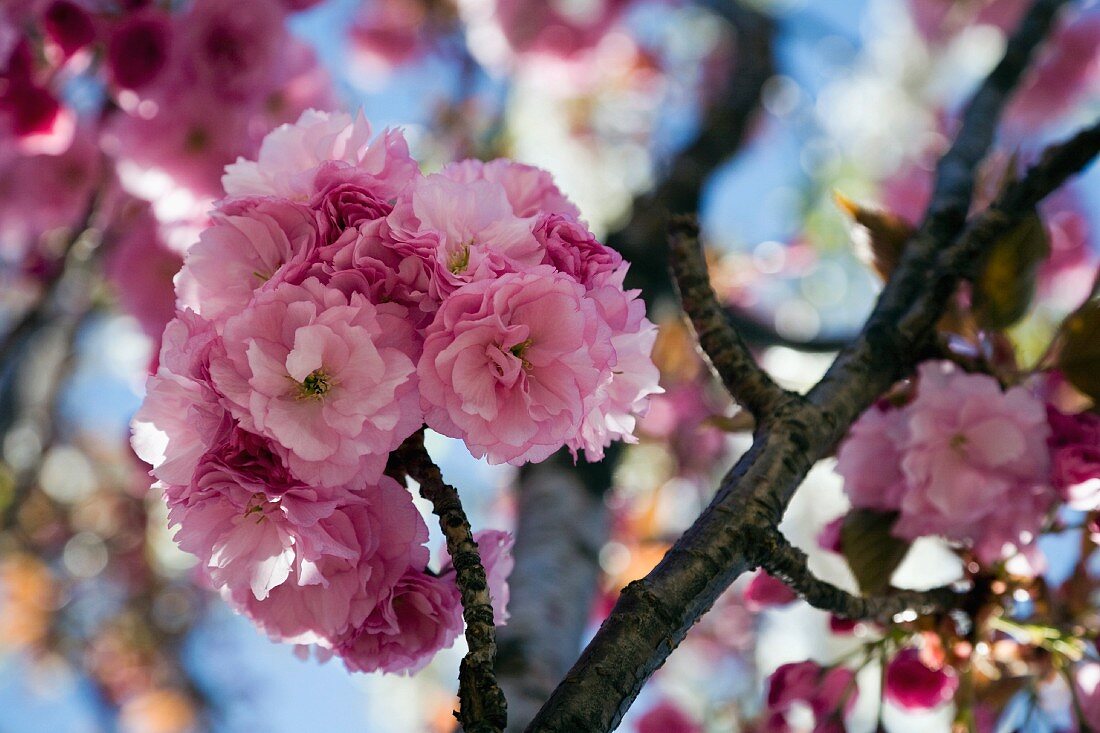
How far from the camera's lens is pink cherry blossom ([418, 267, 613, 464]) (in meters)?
0.61

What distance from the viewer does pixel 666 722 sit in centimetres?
234

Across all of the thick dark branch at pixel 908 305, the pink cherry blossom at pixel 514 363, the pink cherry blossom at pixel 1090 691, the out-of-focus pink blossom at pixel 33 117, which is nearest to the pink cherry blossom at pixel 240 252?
the pink cherry blossom at pixel 514 363

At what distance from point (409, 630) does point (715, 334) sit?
1.32 feet

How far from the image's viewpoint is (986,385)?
Result: 995 millimetres

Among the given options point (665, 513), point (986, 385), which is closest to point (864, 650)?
point (986, 385)

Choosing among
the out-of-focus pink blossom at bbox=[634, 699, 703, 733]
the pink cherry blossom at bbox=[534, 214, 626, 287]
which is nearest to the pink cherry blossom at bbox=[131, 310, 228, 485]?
the pink cherry blossom at bbox=[534, 214, 626, 287]

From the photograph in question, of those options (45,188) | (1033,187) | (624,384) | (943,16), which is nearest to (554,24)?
(943,16)

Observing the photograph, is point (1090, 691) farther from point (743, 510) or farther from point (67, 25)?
point (67, 25)

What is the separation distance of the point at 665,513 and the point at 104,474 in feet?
9.26

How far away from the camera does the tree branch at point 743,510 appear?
23.2 inches

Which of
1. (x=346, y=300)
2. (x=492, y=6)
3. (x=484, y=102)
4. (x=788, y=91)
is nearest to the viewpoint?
(x=346, y=300)

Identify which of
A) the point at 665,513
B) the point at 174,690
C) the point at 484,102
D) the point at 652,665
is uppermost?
the point at 652,665

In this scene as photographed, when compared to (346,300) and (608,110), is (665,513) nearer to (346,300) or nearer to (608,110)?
(608,110)

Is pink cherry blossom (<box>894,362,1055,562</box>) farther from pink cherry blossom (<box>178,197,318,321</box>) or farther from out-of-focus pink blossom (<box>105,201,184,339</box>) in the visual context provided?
out-of-focus pink blossom (<box>105,201,184,339</box>)
